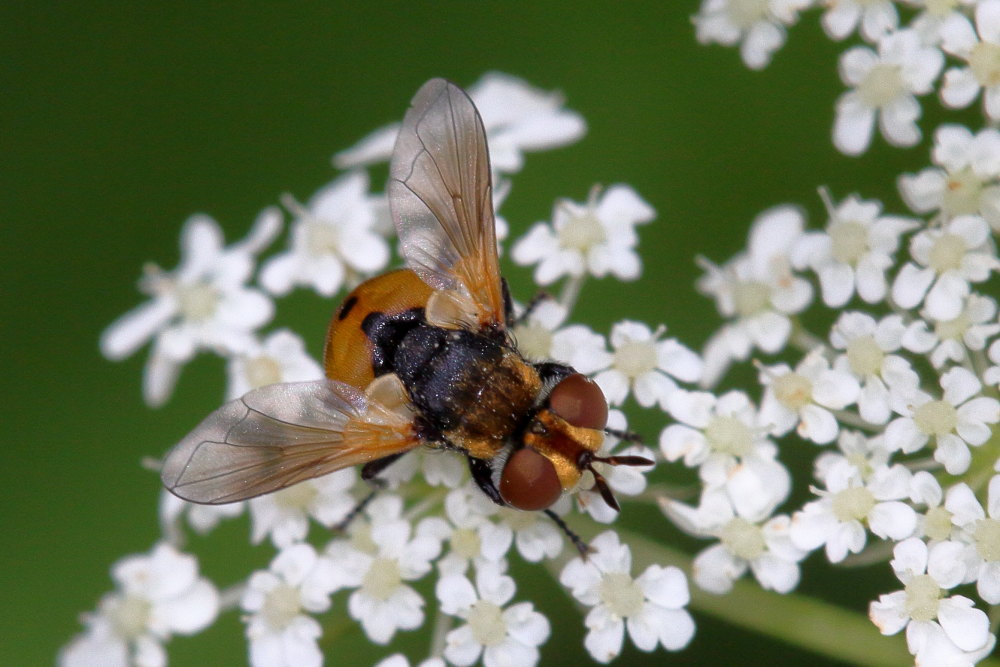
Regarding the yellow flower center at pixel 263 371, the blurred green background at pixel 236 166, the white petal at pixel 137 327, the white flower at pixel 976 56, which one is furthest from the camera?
the blurred green background at pixel 236 166

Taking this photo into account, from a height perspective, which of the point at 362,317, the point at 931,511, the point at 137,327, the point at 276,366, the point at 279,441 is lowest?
the point at 279,441

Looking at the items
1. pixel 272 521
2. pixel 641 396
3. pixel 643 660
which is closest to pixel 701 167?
pixel 641 396

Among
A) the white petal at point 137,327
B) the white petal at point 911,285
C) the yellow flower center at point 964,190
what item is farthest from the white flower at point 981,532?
the white petal at point 137,327

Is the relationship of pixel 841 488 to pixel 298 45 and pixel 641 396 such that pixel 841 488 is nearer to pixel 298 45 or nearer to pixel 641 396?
pixel 641 396

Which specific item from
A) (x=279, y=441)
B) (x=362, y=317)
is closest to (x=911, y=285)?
(x=362, y=317)

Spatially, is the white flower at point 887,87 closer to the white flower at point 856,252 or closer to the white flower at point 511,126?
the white flower at point 856,252

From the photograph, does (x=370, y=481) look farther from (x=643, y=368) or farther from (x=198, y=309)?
(x=198, y=309)
